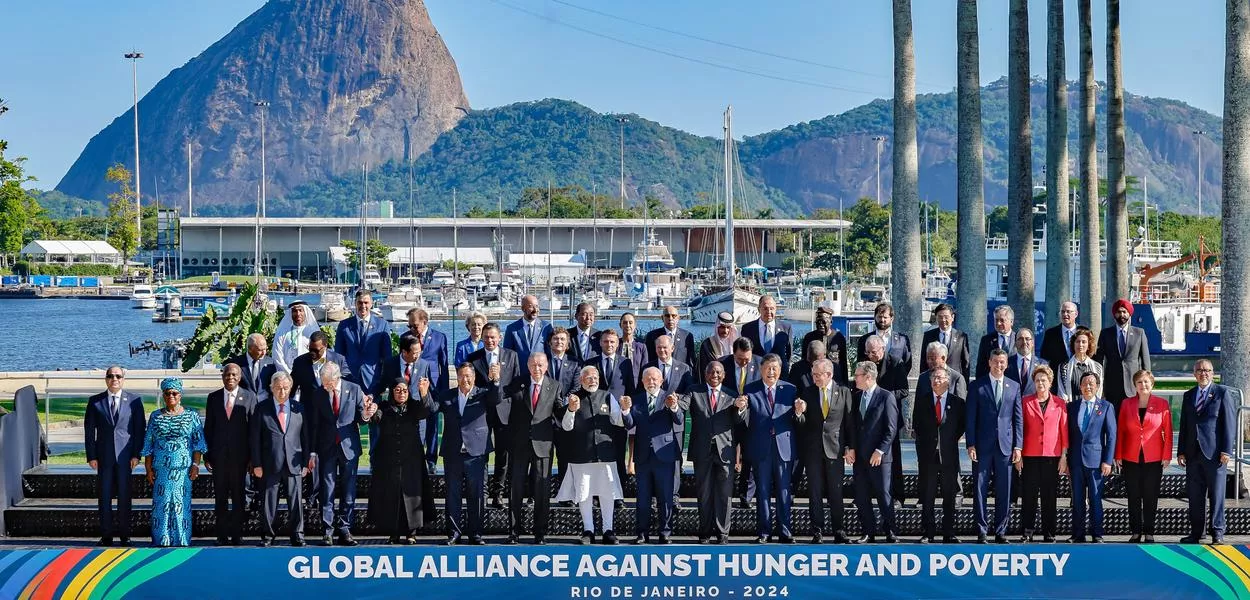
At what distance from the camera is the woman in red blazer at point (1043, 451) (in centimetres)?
1213

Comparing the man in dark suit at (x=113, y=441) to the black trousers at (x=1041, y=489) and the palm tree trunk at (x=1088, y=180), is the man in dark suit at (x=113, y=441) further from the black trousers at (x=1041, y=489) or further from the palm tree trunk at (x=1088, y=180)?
the palm tree trunk at (x=1088, y=180)

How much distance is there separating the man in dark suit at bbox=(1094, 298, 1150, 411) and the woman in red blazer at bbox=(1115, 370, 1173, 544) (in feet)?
2.74

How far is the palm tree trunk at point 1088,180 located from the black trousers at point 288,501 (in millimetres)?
17904

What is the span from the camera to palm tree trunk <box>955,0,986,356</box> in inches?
733

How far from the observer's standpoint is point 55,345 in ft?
238

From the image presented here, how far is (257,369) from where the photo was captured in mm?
12812

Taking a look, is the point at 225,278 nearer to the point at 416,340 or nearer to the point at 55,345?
the point at 55,345

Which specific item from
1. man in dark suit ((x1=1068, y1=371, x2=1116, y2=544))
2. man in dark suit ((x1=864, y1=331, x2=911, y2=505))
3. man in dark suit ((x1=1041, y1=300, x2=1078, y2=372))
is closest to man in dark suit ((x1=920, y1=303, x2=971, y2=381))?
man in dark suit ((x1=864, y1=331, x2=911, y2=505))

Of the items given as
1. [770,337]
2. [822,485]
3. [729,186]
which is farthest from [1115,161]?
[729,186]

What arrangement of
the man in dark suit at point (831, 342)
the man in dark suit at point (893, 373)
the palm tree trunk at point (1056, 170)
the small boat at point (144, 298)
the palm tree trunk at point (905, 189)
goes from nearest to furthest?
the man in dark suit at point (893, 373), the man in dark suit at point (831, 342), the palm tree trunk at point (905, 189), the palm tree trunk at point (1056, 170), the small boat at point (144, 298)

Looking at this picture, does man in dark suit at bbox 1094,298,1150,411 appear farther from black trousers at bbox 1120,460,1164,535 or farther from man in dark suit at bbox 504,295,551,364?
man in dark suit at bbox 504,295,551,364

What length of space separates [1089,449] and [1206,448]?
1.07 m

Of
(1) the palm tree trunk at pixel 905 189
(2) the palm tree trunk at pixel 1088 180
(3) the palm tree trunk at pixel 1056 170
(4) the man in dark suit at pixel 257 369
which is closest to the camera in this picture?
(4) the man in dark suit at pixel 257 369

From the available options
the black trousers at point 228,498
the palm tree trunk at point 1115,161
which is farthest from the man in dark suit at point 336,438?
the palm tree trunk at point 1115,161
